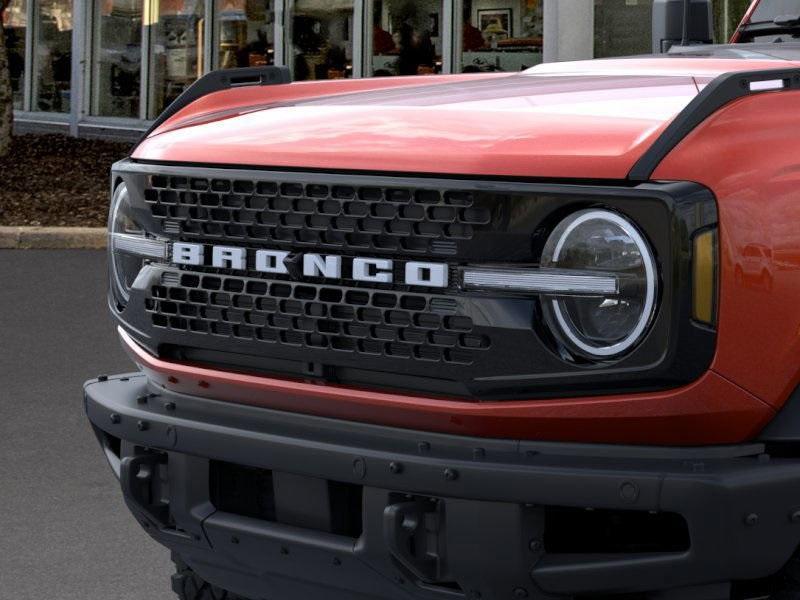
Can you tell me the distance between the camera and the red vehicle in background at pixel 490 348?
9.21 ft

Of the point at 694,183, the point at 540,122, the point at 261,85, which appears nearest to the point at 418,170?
the point at 540,122

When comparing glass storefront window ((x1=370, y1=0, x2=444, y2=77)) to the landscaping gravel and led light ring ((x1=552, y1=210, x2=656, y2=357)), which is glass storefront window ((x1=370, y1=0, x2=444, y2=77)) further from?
led light ring ((x1=552, y1=210, x2=656, y2=357))

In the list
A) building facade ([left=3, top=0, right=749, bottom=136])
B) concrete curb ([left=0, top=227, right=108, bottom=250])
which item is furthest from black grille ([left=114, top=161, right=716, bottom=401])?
building facade ([left=3, top=0, right=749, bottom=136])

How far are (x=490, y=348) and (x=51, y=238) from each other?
34.3 ft

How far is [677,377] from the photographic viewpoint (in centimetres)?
283

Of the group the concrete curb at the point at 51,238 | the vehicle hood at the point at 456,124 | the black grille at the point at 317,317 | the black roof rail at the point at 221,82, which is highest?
the black roof rail at the point at 221,82

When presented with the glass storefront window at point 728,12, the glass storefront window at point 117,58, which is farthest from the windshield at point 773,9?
the glass storefront window at point 117,58

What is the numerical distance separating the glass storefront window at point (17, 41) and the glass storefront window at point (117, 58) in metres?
1.79

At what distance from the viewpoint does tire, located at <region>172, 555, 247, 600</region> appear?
3910 millimetres

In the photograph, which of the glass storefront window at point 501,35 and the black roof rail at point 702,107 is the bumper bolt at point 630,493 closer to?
the black roof rail at point 702,107

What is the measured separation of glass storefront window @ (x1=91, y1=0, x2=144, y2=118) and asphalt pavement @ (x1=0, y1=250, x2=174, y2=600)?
13.6 m

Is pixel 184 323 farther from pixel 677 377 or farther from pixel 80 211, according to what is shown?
pixel 80 211

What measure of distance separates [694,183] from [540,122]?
1.23 feet

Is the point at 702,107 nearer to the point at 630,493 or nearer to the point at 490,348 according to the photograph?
the point at 490,348
